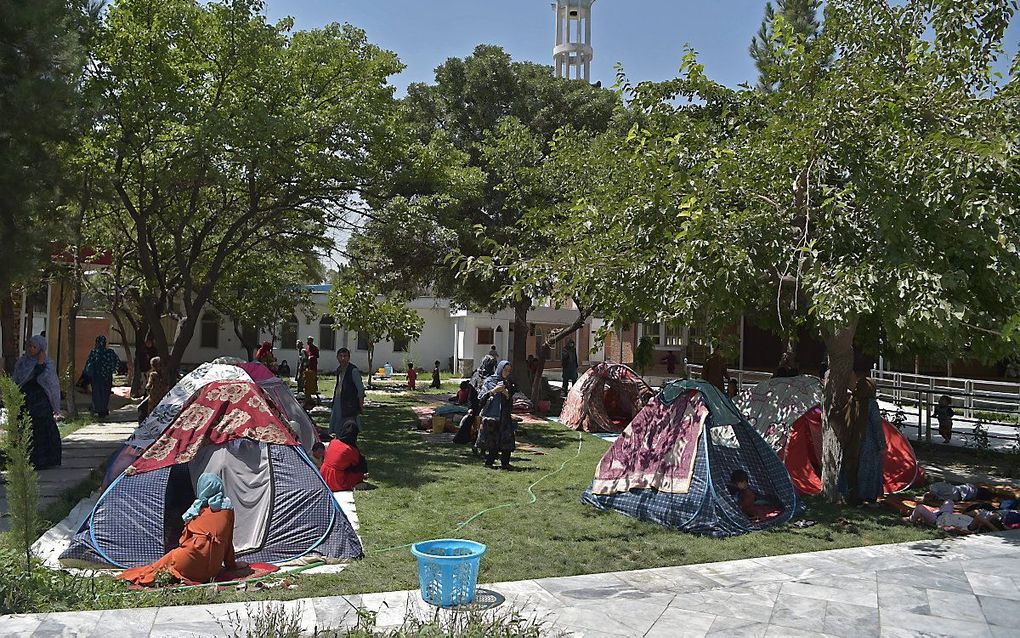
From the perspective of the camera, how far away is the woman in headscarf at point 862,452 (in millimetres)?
9445

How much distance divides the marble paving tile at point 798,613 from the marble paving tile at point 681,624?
457 millimetres

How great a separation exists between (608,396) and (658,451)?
8.55 meters

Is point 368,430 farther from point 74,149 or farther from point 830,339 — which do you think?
point 830,339

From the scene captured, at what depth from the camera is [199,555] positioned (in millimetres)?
6078

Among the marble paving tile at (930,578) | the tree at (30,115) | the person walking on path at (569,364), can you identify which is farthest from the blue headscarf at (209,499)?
the person walking on path at (569,364)

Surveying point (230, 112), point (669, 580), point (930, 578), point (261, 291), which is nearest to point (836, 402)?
point (930, 578)

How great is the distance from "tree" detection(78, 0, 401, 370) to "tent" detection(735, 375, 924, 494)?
25.0 feet

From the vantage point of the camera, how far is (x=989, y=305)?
28.1 feet

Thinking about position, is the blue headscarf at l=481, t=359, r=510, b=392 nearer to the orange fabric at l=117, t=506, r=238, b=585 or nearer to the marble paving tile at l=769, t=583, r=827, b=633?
the orange fabric at l=117, t=506, r=238, b=585

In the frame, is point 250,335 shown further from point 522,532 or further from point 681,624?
point 681,624

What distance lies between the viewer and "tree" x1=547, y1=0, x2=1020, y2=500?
7457 millimetres

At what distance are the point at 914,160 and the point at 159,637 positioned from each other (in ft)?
23.8

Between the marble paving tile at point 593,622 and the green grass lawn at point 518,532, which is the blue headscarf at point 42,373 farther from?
the marble paving tile at point 593,622

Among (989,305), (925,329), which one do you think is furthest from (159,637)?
(989,305)
